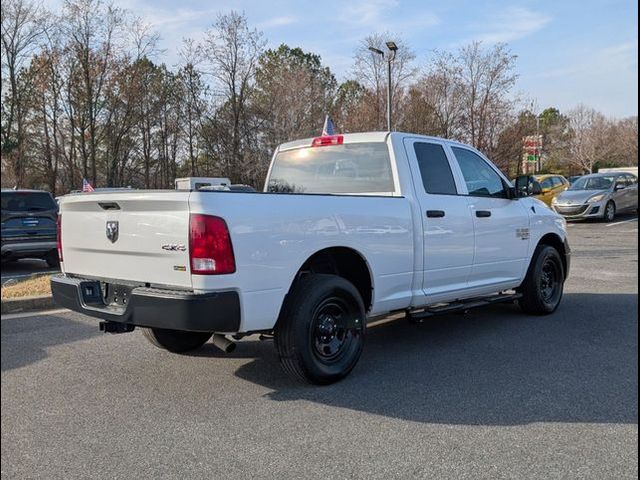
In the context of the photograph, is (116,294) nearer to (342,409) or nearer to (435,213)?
(342,409)

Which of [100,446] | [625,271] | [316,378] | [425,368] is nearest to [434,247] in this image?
[425,368]

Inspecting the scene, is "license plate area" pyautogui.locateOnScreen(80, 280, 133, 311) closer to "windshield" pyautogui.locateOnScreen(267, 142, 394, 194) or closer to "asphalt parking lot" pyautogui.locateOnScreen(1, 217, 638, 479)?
"asphalt parking lot" pyautogui.locateOnScreen(1, 217, 638, 479)

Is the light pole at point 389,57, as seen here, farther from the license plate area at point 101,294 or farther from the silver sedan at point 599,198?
the license plate area at point 101,294

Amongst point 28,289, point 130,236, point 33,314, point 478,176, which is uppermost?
point 478,176

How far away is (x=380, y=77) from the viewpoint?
2466 cm

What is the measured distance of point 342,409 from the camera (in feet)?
12.7

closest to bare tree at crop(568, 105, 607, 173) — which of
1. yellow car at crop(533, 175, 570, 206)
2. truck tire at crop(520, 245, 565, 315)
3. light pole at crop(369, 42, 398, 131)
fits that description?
yellow car at crop(533, 175, 570, 206)

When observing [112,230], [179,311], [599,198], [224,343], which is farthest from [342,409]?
[599,198]

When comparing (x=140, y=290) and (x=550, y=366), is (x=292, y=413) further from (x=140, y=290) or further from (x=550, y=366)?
(x=550, y=366)

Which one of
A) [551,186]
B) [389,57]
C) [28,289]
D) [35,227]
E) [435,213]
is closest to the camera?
[435,213]

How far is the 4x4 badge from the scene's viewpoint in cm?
402

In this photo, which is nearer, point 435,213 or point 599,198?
point 435,213

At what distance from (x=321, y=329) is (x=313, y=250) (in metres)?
0.66

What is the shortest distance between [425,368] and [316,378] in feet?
3.36
